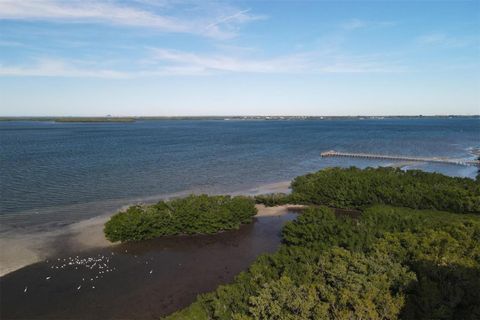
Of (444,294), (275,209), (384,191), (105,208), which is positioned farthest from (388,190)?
(105,208)

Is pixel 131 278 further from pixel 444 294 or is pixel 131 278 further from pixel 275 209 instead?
pixel 275 209

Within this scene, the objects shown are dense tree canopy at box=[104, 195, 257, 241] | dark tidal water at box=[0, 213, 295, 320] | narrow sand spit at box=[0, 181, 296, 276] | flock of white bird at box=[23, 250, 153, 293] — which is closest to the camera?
dark tidal water at box=[0, 213, 295, 320]

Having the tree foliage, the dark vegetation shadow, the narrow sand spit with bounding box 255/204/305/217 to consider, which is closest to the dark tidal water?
the narrow sand spit with bounding box 255/204/305/217

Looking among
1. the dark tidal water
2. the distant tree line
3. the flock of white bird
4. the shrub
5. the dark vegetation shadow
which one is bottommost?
the dark tidal water

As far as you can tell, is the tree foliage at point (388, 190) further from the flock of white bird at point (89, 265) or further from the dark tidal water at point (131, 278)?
the flock of white bird at point (89, 265)

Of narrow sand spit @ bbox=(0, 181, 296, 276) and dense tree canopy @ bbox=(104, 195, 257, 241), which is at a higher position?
dense tree canopy @ bbox=(104, 195, 257, 241)

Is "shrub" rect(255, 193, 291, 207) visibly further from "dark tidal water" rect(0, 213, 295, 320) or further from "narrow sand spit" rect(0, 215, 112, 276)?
"narrow sand spit" rect(0, 215, 112, 276)

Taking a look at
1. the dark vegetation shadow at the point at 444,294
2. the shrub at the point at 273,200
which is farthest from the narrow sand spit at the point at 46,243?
the dark vegetation shadow at the point at 444,294

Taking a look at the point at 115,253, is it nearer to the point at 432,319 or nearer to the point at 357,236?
the point at 357,236
